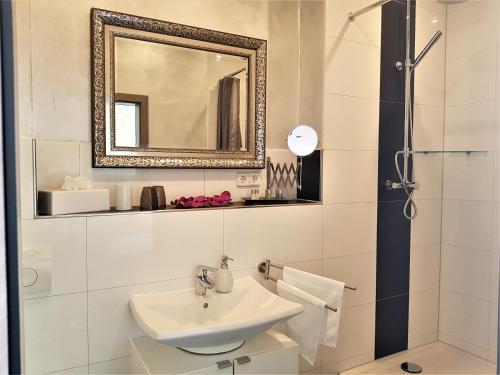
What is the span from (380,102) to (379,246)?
883mm

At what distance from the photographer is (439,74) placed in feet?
8.45

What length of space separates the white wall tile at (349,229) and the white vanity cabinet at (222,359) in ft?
2.26

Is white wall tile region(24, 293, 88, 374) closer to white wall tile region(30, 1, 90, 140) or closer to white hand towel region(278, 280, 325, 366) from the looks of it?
white wall tile region(30, 1, 90, 140)

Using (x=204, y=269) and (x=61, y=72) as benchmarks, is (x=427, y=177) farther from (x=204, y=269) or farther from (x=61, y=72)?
(x=61, y=72)

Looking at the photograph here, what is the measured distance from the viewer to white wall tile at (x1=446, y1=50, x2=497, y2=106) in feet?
7.58

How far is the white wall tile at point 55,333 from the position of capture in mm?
1478

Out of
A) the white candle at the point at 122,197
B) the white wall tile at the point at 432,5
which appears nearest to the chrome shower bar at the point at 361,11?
the white wall tile at the point at 432,5

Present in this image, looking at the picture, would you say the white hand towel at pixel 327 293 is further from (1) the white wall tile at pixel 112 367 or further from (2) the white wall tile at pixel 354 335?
(1) the white wall tile at pixel 112 367

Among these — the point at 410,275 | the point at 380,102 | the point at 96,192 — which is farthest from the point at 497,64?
the point at 96,192

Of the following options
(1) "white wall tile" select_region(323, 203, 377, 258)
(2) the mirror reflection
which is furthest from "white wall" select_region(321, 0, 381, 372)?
(2) the mirror reflection

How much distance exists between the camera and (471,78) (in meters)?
2.44

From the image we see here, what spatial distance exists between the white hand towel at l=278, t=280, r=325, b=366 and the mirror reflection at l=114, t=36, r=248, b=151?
0.81 metres

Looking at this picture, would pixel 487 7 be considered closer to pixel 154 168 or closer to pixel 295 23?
pixel 295 23

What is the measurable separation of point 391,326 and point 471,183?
104cm
